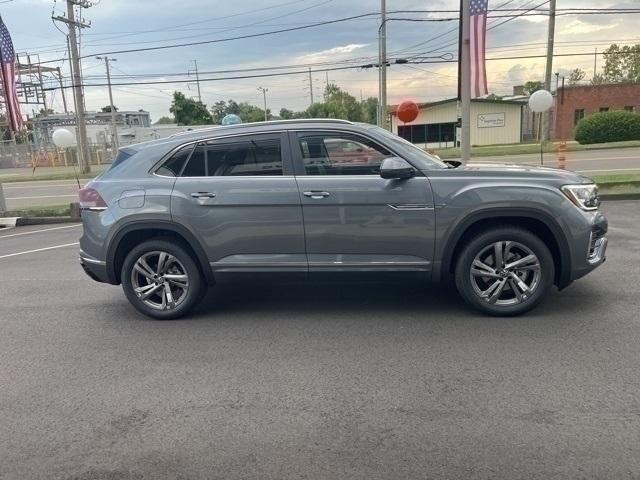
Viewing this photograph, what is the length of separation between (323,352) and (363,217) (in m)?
1.25

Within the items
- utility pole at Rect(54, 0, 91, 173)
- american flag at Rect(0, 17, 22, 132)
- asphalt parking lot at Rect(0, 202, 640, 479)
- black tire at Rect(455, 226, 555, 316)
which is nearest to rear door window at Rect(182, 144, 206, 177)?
asphalt parking lot at Rect(0, 202, 640, 479)

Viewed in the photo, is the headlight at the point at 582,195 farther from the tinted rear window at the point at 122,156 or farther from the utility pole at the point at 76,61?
the utility pole at the point at 76,61

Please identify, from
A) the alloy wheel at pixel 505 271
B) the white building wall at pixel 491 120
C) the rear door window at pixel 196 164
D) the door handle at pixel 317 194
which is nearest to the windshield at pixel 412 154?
the door handle at pixel 317 194

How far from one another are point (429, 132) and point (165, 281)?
43.2 m

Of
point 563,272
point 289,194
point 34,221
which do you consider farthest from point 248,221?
point 34,221

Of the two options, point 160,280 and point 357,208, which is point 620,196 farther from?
point 160,280

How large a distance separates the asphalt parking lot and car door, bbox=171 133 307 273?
66 cm

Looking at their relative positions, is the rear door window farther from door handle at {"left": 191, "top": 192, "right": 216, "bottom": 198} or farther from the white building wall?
the white building wall

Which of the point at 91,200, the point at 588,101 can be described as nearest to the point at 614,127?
the point at 588,101

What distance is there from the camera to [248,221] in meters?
4.89

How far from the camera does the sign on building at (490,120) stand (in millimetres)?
44062

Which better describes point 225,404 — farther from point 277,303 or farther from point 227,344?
point 277,303

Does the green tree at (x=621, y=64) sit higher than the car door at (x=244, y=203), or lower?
higher

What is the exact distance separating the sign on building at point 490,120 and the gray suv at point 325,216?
41.8 m
